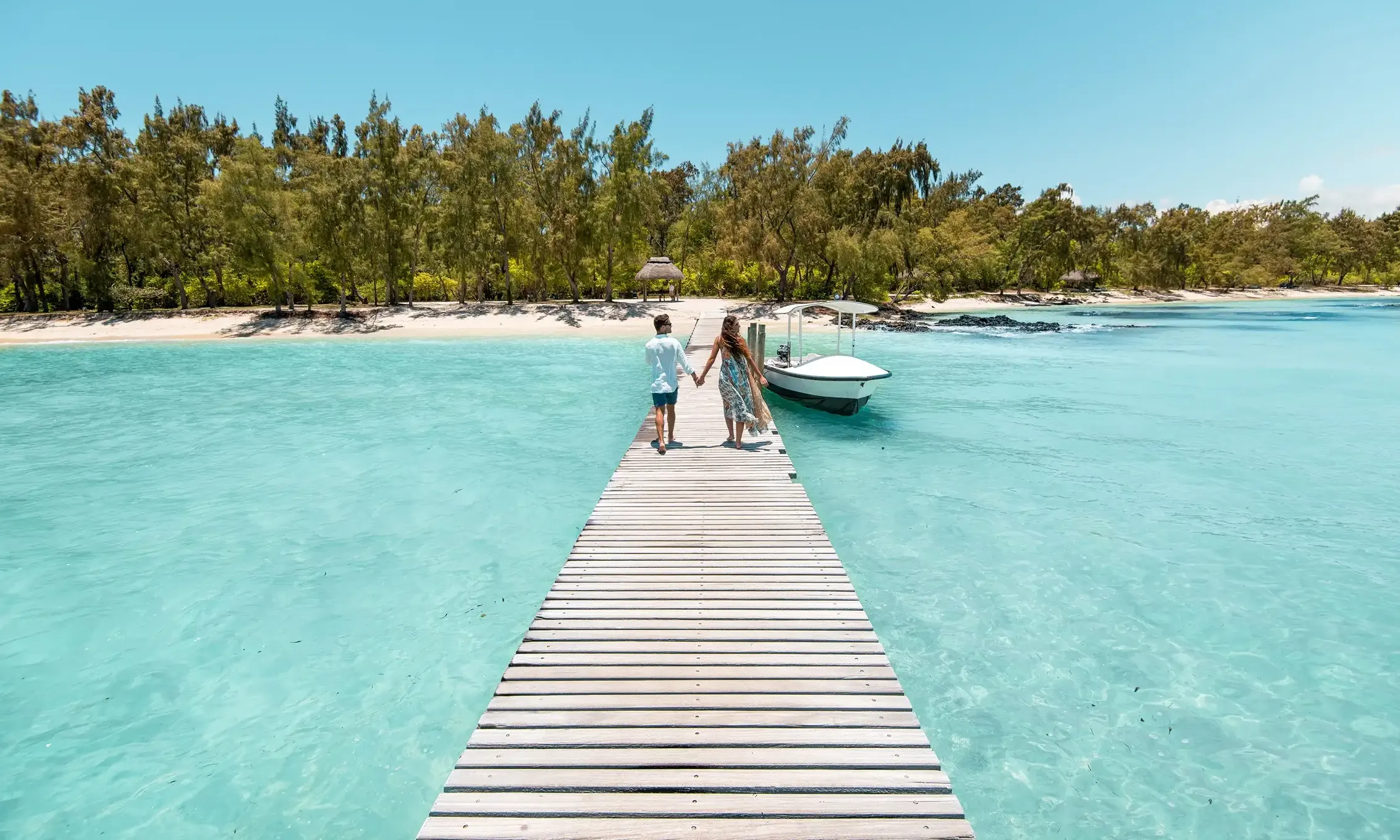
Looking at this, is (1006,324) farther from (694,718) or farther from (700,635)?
(694,718)

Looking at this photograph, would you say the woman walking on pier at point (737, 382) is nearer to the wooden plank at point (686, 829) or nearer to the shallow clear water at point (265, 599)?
the shallow clear water at point (265, 599)

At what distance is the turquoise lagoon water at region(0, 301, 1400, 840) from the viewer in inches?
198

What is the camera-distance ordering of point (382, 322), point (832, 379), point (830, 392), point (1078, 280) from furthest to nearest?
point (1078, 280), point (382, 322), point (830, 392), point (832, 379)

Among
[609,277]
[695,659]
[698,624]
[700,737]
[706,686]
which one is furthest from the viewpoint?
[609,277]

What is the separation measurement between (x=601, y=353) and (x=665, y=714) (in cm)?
2648

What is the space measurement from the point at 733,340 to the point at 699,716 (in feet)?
20.3

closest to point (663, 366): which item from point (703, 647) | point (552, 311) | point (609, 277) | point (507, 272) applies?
point (703, 647)

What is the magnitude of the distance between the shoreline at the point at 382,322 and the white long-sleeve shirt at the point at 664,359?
25681mm

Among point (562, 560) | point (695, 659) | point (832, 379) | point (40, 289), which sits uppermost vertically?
point (40, 289)

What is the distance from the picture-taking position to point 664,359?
30.2 ft

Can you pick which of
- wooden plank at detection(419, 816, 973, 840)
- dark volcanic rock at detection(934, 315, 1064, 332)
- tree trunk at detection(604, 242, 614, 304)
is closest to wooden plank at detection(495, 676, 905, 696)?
wooden plank at detection(419, 816, 973, 840)

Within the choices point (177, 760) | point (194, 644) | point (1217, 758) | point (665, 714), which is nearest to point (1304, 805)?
point (1217, 758)

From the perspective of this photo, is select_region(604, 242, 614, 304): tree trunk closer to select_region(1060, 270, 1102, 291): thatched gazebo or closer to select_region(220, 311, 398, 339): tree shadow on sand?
select_region(220, 311, 398, 339): tree shadow on sand

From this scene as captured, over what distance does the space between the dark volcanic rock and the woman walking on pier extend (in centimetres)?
3435
